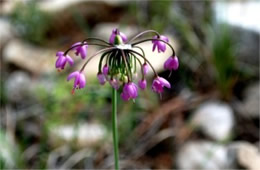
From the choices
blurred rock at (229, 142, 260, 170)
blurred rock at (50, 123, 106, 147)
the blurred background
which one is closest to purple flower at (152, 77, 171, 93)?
the blurred background

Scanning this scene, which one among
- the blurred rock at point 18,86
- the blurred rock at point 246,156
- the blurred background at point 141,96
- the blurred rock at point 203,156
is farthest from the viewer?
the blurred rock at point 18,86

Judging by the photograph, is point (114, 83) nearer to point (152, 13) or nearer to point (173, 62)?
point (173, 62)

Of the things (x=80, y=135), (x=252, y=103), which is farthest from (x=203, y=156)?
(x=80, y=135)

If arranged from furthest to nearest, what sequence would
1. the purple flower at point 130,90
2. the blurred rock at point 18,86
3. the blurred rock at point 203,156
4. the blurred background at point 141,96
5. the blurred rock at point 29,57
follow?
1. the blurred rock at point 29,57
2. the blurred rock at point 18,86
3. the blurred background at point 141,96
4. the blurred rock at point 203,156
5. the purple flower at point 130,90

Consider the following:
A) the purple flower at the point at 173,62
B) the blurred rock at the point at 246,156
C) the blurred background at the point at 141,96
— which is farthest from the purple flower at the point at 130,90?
the blurred rock at the point at 246,156

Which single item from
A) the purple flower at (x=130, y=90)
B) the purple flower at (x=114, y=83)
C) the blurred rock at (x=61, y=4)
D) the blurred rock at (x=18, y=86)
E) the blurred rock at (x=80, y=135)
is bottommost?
the blurred rock at (x=80, y=135)

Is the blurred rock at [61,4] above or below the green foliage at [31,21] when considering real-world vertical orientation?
above

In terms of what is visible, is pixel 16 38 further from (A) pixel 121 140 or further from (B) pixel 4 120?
(A) pixel 121 140

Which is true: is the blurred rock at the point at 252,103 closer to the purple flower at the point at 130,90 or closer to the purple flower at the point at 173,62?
the purple flower at the point at 173,62
